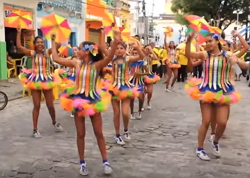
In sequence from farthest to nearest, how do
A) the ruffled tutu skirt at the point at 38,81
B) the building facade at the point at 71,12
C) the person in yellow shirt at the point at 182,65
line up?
1. the building facade at the point at 71,12
2. the person in yellow shirt at the point at 182,65
3. the ruffled tutu skirt at the point at 38,81

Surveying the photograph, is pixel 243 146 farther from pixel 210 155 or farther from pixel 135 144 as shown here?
pixel 135 144

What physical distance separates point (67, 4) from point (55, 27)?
700 inches

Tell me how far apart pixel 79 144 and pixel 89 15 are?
2125 centimetres

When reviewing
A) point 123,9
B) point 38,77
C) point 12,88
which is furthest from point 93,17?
point 38,77

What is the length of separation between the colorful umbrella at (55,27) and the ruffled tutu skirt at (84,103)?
2.27 feet

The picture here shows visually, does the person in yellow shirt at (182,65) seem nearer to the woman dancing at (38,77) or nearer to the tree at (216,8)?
the woman dancing at (38,77)

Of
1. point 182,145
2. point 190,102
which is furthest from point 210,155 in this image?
point 190,102

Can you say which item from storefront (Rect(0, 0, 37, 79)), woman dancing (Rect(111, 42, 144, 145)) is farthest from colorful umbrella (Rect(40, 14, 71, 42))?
storefront (Rect(0, 0, 37, 79))

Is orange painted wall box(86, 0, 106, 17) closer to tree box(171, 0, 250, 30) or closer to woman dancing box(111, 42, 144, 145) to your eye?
tree box(171, 0, 250, 30)

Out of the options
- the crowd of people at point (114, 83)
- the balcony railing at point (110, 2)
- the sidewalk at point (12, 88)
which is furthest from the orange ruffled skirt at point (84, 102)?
the balcony railing at point (110, 2)

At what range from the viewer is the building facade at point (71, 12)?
18594 millimetres

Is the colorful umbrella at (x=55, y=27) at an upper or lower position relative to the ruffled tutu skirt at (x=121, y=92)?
upper

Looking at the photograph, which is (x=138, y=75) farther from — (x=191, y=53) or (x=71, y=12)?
(x=71, y=12)

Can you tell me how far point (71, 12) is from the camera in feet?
72.9
